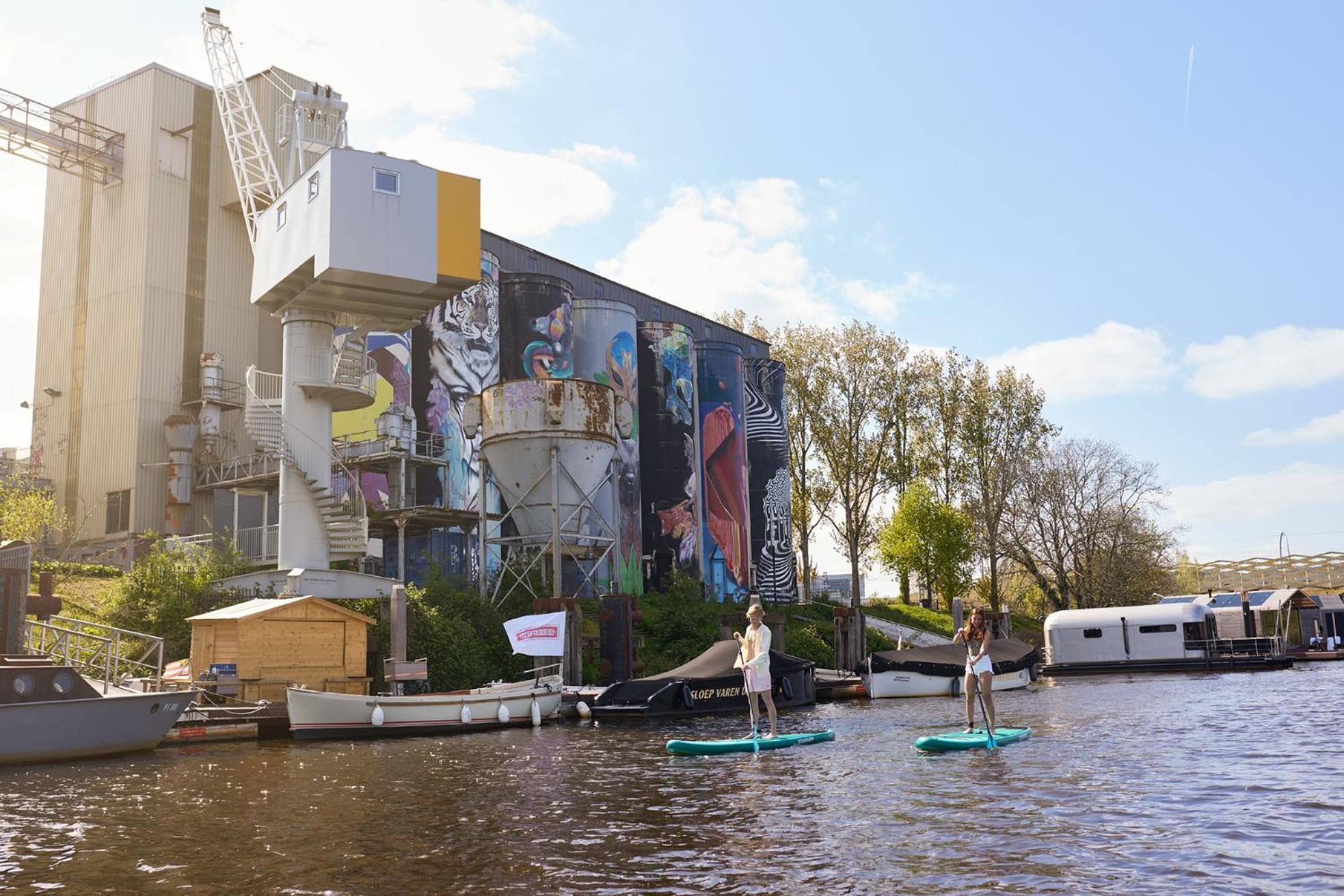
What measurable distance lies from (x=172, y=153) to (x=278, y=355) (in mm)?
9893

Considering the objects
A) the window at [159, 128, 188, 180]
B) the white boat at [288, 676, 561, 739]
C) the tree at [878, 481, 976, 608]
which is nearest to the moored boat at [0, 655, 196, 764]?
the white boat at [288, 676, 561, 739]

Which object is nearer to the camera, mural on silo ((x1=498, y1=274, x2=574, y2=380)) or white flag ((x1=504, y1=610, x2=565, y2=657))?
white flag ((x1=504, y1=610, x2=565, y2=657))

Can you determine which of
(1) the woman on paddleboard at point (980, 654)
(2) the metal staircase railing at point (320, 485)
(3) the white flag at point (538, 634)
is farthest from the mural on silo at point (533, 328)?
(1) the woman on paddleboard at point (980, 654)

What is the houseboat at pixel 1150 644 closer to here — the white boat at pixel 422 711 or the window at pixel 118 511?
the white boat at pixel 422 711

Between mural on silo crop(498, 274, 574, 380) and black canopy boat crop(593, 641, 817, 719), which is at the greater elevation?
mural on silo crop(498, 274, 574, 380)

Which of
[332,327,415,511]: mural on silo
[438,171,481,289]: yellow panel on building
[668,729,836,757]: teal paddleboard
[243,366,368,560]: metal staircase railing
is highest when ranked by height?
[438,171,481,289]: yellow panel on building

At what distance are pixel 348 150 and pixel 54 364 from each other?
2558 centimetres

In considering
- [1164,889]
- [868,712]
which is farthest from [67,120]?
[1164,889]

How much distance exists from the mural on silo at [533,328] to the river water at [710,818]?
29.7m

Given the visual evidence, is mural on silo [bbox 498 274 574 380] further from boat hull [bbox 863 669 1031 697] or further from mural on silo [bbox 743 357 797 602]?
boat hull [bbox 863 669 1031 697]

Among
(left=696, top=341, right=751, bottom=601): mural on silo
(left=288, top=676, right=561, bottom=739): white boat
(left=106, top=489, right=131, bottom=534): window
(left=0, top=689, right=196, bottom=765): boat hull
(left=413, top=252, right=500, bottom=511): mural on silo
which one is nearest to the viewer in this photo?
(left=0, top=689, right=196, bottom=765): boat hull

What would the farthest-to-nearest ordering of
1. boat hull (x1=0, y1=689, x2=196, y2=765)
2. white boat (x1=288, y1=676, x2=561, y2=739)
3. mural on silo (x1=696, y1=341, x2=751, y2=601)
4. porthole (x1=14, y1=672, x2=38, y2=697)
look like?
mural on silo (x1=696, y1=341, x2=751, y2=601) < white boat (x1=288, y1=676, x2=561, y2=739) < porthole (x1=14, y1=672, x2=38, y2=697) < boat hull (x1=0, y1=689, x2=196, y2=765)

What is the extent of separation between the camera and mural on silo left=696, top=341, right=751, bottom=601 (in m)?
60.9

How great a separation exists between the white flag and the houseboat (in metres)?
27.3
